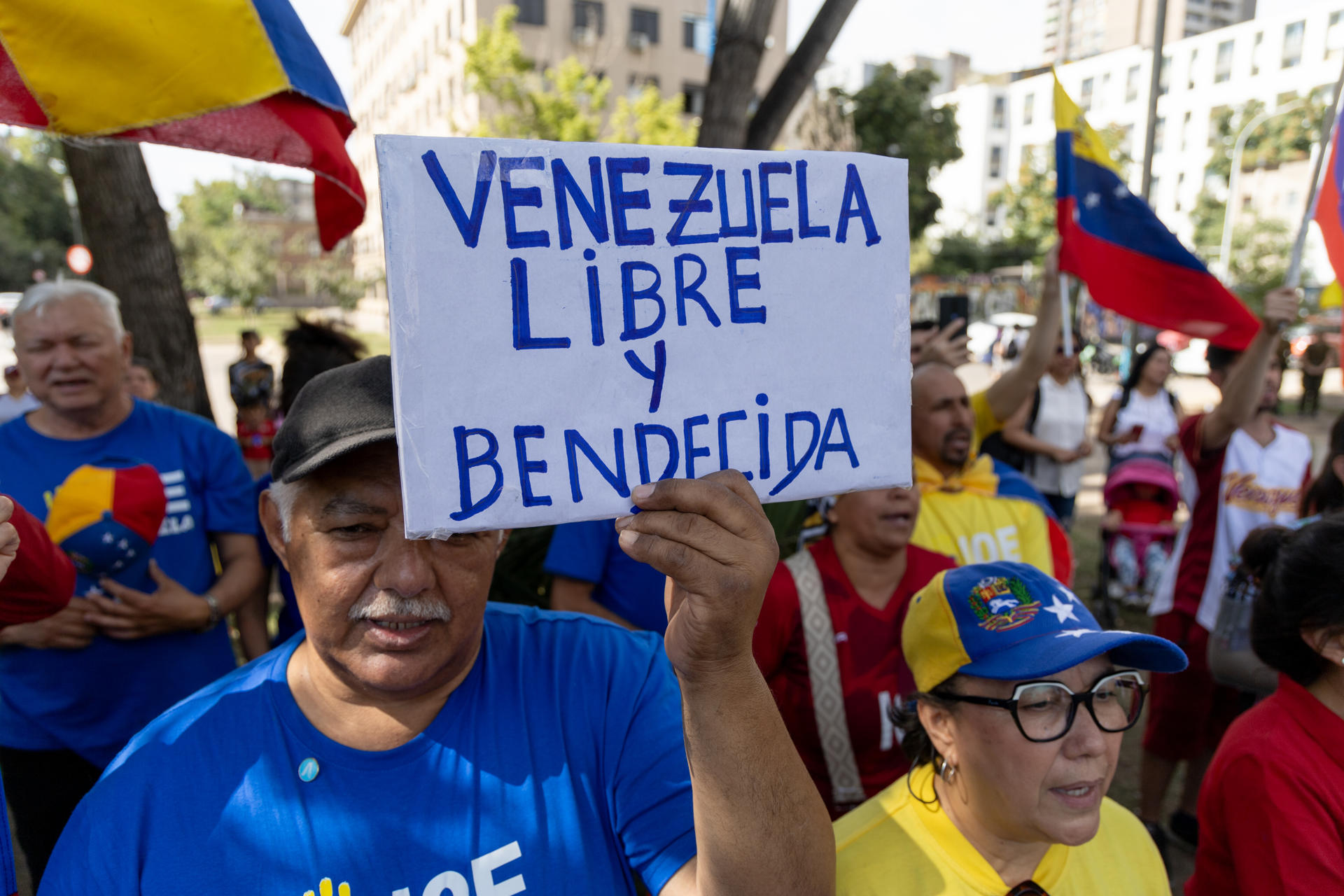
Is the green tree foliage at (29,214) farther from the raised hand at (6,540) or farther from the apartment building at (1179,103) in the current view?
the raised hand at (6,540)

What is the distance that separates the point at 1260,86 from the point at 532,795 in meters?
60.8

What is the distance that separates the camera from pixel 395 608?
1.37 meters

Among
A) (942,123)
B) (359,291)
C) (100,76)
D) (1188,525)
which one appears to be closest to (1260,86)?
(942,123)

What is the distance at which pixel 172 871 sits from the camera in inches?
50.0

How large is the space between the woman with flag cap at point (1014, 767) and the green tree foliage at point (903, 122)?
20.1 metres

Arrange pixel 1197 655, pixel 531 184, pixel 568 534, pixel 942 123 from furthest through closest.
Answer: pixel 942 123
pixel 1197 655
pixel 568 534
pixel 531 184

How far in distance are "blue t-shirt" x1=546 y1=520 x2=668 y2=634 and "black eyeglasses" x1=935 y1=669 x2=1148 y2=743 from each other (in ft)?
3.60

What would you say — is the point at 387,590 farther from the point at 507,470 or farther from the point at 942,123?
the point at 942,123

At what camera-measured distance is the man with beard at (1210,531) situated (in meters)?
3.45

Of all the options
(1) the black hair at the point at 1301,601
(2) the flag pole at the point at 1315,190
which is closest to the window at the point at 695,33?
(2) the flag pole at the point at 1315,190

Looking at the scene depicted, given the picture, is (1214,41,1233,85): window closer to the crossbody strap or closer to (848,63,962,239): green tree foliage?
(848,63,962,239): green tree foliage

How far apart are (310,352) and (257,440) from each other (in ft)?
13.8

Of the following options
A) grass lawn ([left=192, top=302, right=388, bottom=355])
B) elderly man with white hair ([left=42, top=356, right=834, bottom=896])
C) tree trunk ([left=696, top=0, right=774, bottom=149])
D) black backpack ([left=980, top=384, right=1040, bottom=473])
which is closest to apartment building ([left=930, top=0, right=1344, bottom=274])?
grass lawn ([left=192, top=302, right=388, bottom=355])

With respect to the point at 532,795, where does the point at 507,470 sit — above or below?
above
